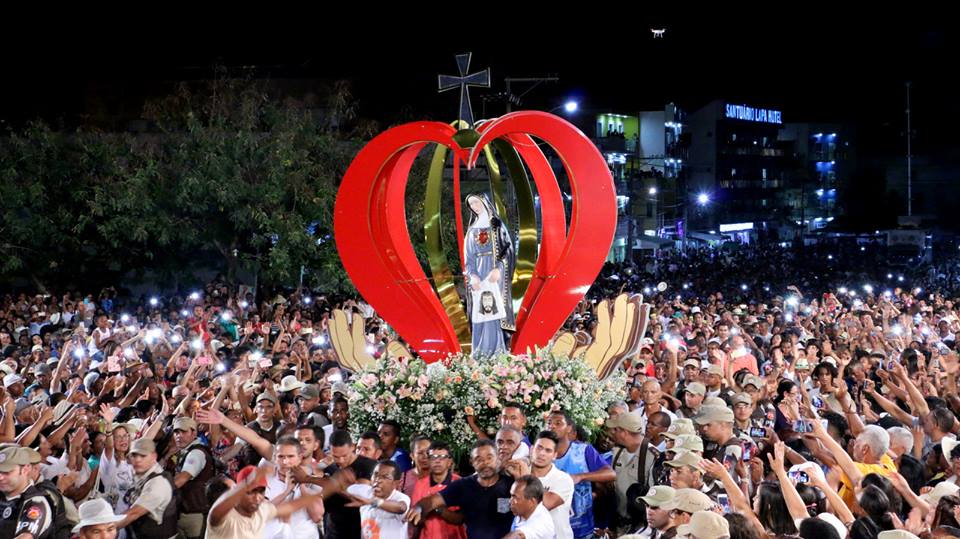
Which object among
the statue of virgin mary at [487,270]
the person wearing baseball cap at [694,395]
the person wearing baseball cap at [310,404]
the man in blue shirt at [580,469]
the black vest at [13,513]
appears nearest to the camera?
the black vest at [13,513]

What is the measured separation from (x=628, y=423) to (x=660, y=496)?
2.67 meters

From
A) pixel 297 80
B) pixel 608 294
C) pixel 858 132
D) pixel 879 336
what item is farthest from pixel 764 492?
pixel 858 132

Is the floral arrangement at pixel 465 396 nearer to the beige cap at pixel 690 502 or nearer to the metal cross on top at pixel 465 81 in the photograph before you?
the metal cross on top at pixel 465 81

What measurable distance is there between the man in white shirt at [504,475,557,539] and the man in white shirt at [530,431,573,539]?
1.46 feet

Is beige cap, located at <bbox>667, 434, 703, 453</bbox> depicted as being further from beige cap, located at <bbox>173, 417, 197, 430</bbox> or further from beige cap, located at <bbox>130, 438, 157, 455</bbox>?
beige cap, located at <bbox>173, 417, 197, 430</bbox>

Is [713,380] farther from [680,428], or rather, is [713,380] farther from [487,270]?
[680,428]

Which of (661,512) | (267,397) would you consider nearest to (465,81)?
(267,397)

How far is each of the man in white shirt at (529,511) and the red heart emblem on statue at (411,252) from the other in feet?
Result: 22.3

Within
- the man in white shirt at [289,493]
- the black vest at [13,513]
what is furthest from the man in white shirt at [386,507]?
the black vest at [13,513]

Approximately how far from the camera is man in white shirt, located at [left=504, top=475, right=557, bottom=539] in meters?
7.10

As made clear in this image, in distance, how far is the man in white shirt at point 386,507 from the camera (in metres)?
7.54

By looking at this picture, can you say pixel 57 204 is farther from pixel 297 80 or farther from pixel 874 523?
pixel 874 523

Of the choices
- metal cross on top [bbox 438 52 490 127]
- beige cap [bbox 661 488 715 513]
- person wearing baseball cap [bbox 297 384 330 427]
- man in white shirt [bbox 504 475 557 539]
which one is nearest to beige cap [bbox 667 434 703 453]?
beige cap [bbox 661 488 715 513]

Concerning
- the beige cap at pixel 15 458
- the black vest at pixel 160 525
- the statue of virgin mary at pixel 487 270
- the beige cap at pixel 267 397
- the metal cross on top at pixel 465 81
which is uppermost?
the metal cross on top at pixel 465 81
